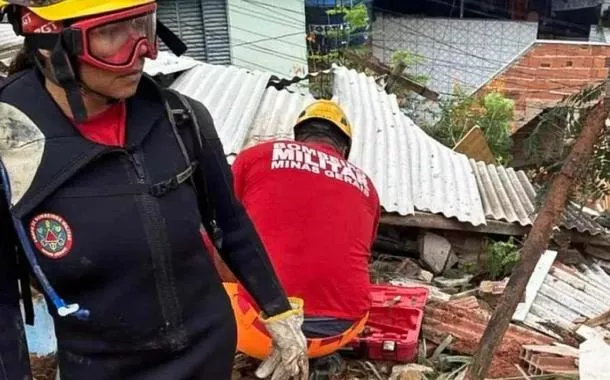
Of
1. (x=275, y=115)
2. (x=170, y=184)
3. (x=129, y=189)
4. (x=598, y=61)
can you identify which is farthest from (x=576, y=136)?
(x=598, y=61)

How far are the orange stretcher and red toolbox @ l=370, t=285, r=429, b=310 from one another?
651mm

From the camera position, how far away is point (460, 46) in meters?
18.7

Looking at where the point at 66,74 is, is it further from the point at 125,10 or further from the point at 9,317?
the point at 9,317

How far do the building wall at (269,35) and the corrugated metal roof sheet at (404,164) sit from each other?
5515 millimetres

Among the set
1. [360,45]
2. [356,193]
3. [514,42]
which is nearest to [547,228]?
[356,193]

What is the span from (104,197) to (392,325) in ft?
9.61

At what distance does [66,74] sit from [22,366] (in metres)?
0.72

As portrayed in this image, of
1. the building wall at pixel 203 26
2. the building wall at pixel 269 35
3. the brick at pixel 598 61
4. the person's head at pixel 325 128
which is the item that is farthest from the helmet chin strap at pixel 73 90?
the brick at pixel 598 61

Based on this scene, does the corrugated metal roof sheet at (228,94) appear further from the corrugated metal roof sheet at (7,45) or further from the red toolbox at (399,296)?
the red toolbox at (399,296)

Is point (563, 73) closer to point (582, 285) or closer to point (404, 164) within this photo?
point (404, 164)

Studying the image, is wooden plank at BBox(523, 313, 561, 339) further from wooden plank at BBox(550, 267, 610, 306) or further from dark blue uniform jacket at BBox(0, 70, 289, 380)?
dark blue uniform jacket at BBox(0, 70, 289, 380)

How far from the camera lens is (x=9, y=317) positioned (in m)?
1.93

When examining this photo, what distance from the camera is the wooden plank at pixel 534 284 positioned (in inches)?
192

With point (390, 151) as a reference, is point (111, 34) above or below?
above
